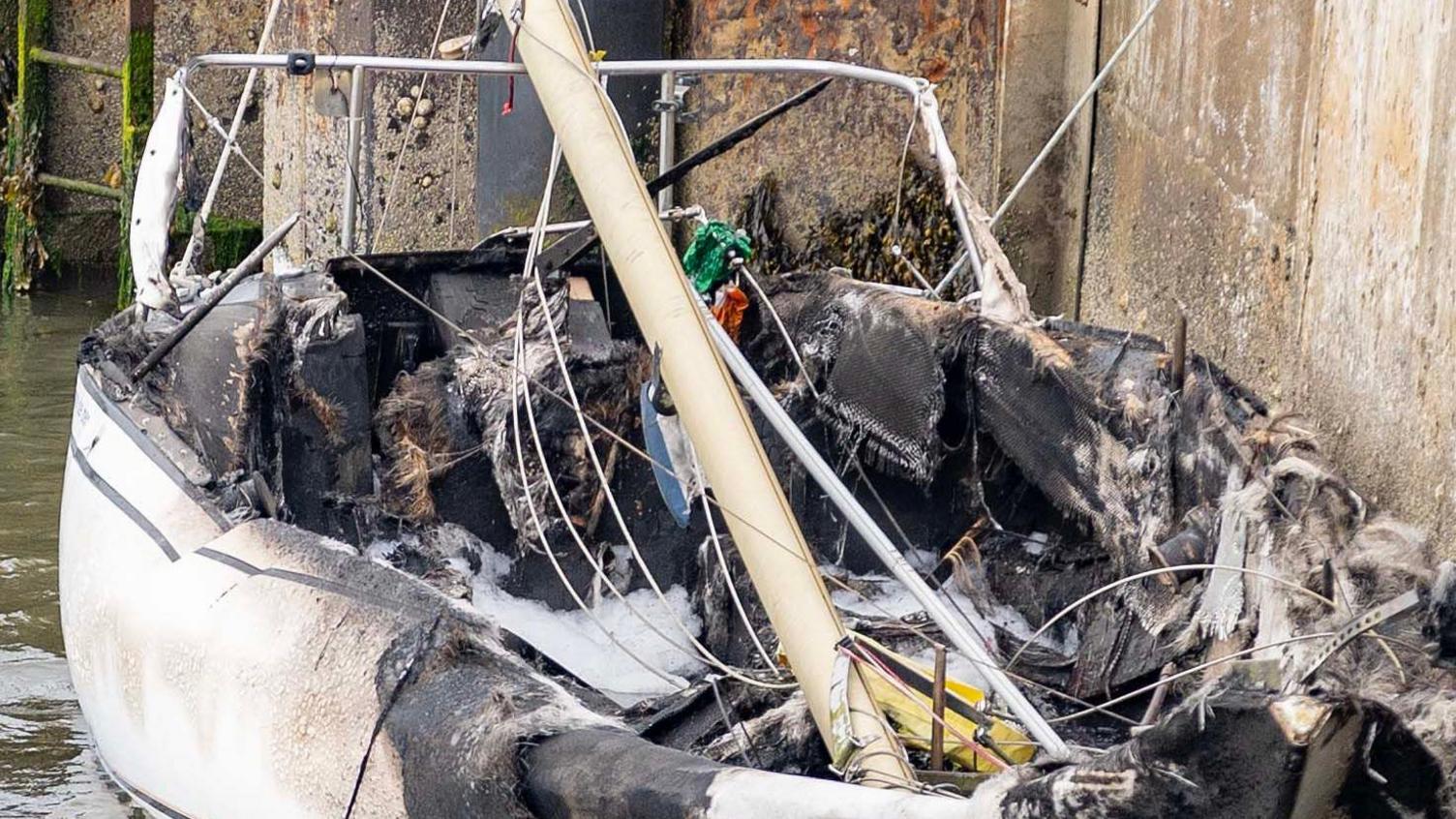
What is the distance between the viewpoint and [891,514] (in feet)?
16.6

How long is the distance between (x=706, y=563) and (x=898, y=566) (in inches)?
69.3

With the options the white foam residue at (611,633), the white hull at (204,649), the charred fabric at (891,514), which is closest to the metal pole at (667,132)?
the charred fabric at (891,514)

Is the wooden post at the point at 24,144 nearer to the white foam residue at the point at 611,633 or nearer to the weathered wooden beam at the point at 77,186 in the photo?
A: the weathered wooden beam at the point at 77,186

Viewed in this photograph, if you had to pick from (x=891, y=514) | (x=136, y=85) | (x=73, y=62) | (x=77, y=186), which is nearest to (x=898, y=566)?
(x=891, y=514)

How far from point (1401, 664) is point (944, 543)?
216cm

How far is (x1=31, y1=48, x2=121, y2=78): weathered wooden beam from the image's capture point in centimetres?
1124

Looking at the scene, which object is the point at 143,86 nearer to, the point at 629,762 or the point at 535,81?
the point at 535,81

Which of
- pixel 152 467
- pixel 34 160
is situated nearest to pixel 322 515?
pixel 152 467

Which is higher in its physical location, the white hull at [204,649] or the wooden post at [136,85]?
the wooden post at [136,85]

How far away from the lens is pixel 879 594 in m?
5.05

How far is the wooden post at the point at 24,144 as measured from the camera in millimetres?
11266

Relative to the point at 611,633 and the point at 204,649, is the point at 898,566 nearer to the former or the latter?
the point at 204,649

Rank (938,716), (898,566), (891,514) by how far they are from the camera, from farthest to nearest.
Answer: (891,514), (898,566), (938,716)

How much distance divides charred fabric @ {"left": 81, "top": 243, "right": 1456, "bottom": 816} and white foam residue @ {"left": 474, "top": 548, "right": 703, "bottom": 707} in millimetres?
54
